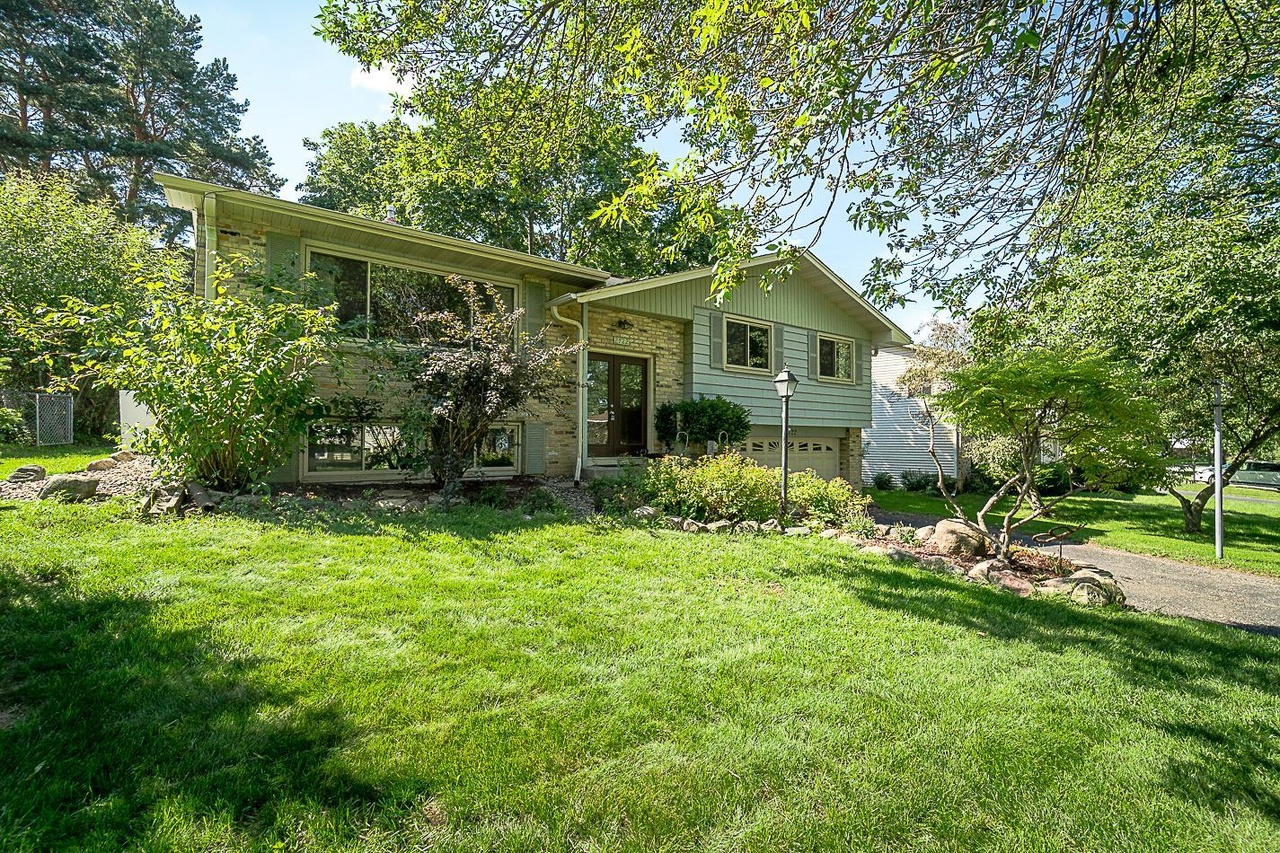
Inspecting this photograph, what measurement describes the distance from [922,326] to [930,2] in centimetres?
1874

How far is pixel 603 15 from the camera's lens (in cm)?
407

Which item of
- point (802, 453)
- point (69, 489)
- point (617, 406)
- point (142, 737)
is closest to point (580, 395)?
point (617, 406)

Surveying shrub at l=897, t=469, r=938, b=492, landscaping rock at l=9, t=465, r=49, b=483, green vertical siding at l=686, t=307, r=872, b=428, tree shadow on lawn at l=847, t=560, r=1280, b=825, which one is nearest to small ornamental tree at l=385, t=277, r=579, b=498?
landscaping rock at l=9, t=465, r=49, b=483

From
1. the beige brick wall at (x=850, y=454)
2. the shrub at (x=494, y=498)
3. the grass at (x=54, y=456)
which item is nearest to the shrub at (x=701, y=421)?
the shrub at (x=494, y=498)

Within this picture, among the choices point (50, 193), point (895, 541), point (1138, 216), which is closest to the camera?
point (895, 541)

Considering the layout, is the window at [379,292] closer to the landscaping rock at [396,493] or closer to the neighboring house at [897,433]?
the landscaping rock at [396,493]

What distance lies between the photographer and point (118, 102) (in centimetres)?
1809

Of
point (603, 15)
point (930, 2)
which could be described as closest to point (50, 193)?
point (603, 15)

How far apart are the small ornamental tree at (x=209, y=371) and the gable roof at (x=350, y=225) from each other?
136 cm

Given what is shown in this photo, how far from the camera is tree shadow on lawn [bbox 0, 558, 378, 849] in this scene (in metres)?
1.65

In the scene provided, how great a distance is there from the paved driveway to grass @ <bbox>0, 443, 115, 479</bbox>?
12.6 metres

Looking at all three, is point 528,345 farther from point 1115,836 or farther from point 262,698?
point 1115,836

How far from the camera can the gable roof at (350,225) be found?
6543mm

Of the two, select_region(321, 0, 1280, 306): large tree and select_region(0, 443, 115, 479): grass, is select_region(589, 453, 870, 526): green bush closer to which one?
select_region(321, 0, 1280, 306): large tree
